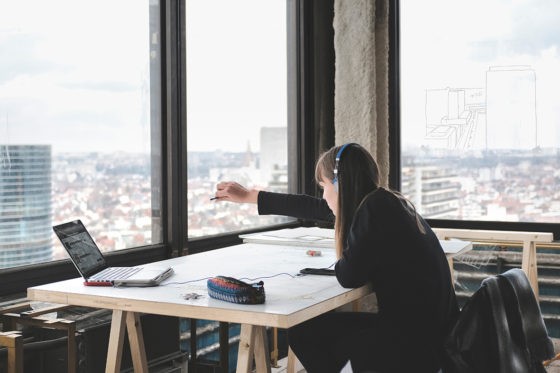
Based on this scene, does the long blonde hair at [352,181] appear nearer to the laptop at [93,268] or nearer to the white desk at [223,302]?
the white desk at [223,302]

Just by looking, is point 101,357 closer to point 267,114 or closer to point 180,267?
point 180,267

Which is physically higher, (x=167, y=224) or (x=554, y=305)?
(x=167, y=224)

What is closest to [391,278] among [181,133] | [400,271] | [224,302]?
[400,271]

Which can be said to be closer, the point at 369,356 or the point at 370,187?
the point at 369,356

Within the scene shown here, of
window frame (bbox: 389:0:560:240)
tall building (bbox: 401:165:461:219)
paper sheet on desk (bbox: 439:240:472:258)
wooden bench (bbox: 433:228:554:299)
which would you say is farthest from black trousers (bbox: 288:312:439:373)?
window frame (bbox: 389:0:560:240)

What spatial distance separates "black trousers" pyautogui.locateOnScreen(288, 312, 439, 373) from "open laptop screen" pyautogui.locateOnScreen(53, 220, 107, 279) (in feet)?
2.19

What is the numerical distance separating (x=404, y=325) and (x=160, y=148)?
1.61 m

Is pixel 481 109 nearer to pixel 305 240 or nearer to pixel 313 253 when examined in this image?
pixel 305 240

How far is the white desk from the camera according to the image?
1882 millimetres

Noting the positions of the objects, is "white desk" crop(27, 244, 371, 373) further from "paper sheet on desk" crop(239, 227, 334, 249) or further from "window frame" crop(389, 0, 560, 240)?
"window frame" crop(389, 0, 560, 240)

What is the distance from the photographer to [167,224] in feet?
10.7

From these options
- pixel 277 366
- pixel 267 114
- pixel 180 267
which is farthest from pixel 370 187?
pixel 267 114

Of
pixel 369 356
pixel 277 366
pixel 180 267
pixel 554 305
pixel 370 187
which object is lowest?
pixel 277 366

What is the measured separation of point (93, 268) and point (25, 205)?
1.49 feet
